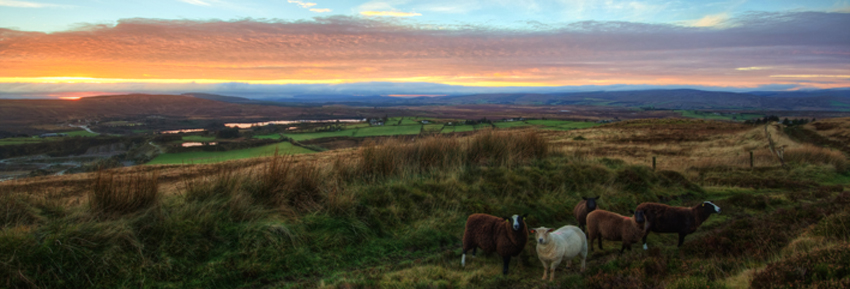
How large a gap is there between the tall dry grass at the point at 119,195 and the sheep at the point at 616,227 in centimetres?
768

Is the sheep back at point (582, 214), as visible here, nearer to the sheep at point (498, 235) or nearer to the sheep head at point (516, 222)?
the sheep at point (498, 235)

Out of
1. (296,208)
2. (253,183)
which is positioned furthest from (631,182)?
(253,183)

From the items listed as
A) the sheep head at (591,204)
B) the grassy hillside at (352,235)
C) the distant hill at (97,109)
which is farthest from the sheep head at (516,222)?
the distant hill at (97,109)

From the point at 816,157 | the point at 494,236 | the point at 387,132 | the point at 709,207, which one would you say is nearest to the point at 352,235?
the point at 494,236

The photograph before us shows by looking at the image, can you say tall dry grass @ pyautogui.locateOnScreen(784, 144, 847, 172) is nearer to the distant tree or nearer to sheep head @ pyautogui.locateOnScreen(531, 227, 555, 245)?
sheep head @ pyautogui.locateOnScreen(531, 227, 555, 245)

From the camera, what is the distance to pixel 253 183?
7074mm

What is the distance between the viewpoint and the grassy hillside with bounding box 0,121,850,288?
14.3ft

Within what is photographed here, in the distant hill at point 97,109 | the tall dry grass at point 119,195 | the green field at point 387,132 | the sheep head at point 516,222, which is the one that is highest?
the distant hill at point 97,109

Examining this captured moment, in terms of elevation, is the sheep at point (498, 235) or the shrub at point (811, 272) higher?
the shrub at point (811, 272)

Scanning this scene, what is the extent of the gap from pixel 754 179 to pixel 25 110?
3162 inches

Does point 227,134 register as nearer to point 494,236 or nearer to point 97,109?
point 494,236

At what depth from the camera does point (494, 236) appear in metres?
5.62

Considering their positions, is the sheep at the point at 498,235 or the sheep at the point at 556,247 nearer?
the sheep at the point at 556,247

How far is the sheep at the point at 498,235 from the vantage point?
5.37 metres
